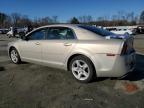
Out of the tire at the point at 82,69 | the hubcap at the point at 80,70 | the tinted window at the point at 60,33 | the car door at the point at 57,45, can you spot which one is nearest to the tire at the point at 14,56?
the car door at the point at 57,45

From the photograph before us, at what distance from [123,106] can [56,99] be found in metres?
1.32

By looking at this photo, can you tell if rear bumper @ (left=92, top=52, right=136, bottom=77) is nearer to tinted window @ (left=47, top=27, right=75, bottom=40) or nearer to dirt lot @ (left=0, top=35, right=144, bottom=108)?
dirt lot @ (left=0, top=35, right=144, bottom=108)

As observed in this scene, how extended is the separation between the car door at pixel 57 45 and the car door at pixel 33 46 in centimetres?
26

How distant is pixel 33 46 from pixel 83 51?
82.0 inches

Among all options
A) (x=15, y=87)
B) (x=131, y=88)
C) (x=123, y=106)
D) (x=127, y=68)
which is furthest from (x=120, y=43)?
(x=15, y=87)

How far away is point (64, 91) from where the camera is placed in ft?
17.9

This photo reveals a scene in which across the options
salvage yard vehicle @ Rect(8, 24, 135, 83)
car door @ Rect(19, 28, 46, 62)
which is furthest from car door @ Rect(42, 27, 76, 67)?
car door @ Rect(19, 28, 46, 62)

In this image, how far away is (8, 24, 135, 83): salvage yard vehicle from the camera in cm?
565

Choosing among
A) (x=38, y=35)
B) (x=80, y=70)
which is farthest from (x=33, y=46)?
(x=80, y=70)

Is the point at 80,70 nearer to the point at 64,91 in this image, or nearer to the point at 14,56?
the point at 64,91

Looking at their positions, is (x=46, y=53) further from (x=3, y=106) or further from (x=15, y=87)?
(x=3, y=106)

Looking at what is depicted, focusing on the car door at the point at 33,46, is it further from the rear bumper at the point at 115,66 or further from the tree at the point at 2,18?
the tree at the point at 2,18

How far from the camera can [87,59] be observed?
19.6 ft

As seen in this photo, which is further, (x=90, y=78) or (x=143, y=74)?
(x=143, y=74)
